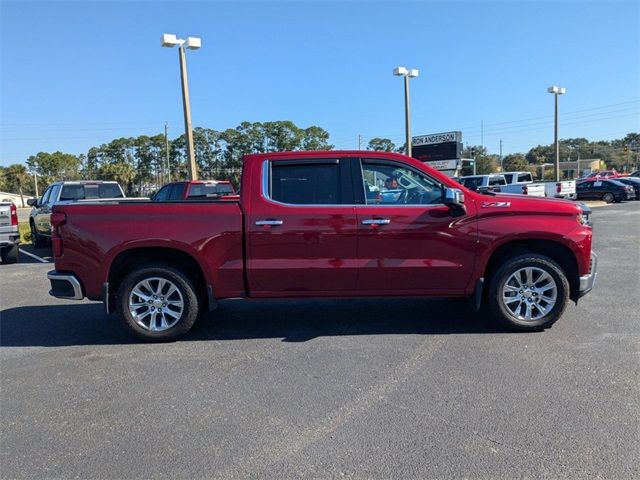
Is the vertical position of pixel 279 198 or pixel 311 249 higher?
pixel 279 198

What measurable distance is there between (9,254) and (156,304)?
25.8 feet

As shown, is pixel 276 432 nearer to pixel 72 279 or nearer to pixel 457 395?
pixel 457 395

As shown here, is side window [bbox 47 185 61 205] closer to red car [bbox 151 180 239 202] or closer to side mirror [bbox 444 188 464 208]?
red car [bbox 151 180 239 202]

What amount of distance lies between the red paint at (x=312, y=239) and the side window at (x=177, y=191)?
340 inches

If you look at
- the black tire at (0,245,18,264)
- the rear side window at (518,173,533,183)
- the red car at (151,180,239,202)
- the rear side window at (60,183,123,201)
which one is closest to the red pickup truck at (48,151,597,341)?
the black tire at (0,245,18,264)

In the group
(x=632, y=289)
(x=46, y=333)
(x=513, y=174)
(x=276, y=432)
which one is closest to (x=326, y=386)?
(x=276, y=432)

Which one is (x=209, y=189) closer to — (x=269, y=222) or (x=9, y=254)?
(x=9, y=254)

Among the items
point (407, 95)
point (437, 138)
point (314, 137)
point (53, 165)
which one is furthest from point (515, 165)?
point (53, 165)

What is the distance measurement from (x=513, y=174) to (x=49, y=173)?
290ft

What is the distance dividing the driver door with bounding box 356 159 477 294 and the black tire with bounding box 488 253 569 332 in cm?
34

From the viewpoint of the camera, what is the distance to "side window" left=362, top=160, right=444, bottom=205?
5.42 meters

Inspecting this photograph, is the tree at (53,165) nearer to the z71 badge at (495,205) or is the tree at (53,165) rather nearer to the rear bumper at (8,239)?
the rear bumper at (8,239)

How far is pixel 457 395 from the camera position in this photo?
3924 millimetres

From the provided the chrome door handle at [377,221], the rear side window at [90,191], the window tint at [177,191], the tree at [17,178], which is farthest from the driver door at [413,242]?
the tree at [17,178]
